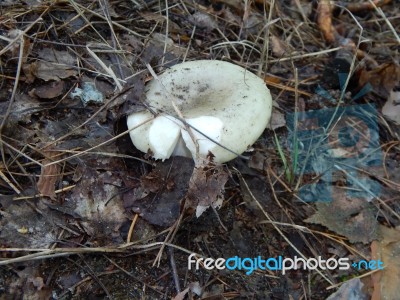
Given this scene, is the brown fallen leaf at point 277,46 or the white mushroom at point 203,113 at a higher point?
the white mushroom at point 203,113

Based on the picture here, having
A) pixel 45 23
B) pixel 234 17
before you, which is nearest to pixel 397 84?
pixel 234 17

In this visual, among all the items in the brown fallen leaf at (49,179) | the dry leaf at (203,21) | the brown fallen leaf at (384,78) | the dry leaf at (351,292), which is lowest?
the dry leaf at (351,292)

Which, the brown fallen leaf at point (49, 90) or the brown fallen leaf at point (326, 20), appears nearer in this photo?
the brown fallen leaf at point (49, 90)

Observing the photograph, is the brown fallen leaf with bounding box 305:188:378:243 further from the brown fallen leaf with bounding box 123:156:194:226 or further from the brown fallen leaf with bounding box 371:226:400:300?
the brown fallen leaf with bounding box 123:156:194:226

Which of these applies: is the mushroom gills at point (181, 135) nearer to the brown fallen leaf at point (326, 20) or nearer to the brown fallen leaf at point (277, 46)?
the brown fallen leaf at point (277, 46)

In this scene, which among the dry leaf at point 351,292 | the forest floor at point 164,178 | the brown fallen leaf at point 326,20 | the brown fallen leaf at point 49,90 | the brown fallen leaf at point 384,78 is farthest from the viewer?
the brown fallen leaf at point 326,20

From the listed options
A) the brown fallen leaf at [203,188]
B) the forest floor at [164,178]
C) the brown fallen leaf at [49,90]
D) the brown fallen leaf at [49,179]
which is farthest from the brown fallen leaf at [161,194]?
the brown fallen leaf at [49,90]
